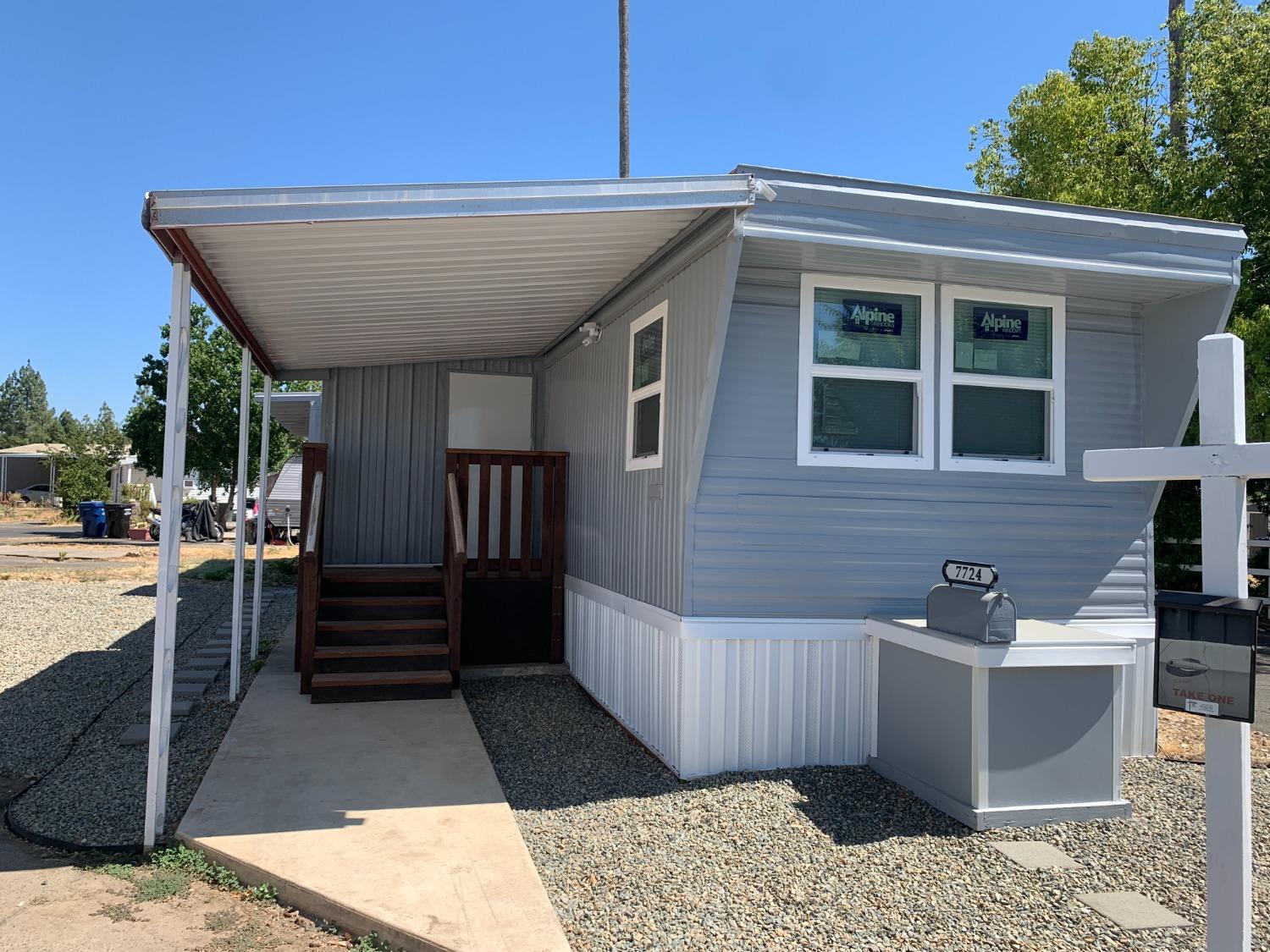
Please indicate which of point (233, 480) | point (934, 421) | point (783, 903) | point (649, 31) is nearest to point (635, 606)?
point (934, 421)

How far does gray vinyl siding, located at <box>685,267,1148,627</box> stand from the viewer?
15.4 feet

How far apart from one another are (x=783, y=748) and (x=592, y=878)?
1.64 metres

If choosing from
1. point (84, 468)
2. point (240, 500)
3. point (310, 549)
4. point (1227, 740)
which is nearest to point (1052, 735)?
point (1227, 740)

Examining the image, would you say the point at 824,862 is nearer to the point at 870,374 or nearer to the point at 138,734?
the point at 870,374

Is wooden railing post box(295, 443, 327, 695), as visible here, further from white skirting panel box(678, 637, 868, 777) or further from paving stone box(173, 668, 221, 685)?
white skirting panel box(678, 637, 868, 777)

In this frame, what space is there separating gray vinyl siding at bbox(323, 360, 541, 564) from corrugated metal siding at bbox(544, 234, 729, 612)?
1.21 meters

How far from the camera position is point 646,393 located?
18.1 ft

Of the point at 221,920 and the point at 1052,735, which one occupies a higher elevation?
the point at 1052,735

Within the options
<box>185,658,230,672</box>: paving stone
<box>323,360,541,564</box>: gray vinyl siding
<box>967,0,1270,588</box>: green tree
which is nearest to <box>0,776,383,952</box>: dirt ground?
<box>185,658,230,672</box>: paving stone

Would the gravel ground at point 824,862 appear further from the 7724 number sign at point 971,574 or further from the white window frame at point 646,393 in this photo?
the white window frame at point 646,393

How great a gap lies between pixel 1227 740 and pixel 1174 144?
52.7 feet

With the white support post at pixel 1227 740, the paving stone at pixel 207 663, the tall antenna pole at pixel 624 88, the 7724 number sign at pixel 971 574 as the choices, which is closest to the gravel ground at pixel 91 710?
the paving stone at pixel 207 663

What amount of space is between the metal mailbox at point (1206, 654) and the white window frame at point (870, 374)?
2864mm

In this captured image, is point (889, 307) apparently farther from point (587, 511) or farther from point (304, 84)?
point (304, 84)
